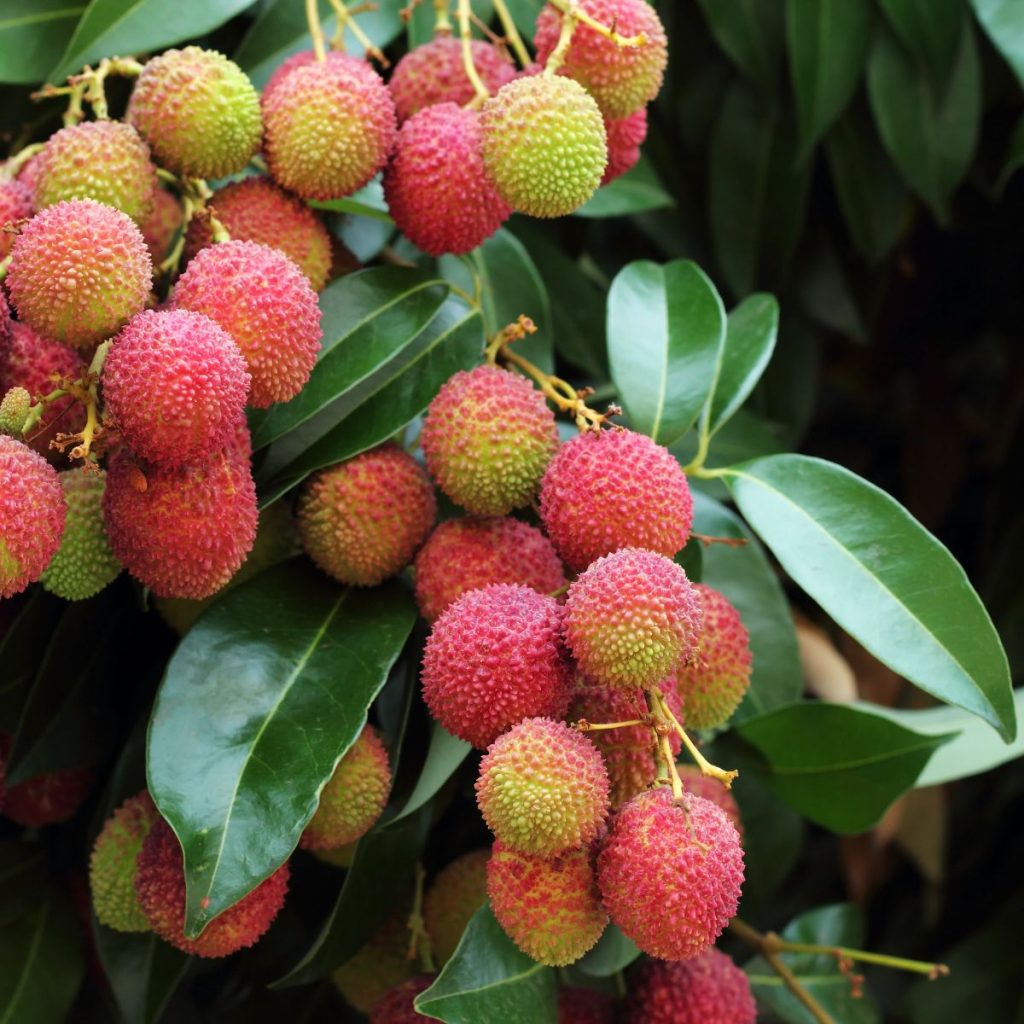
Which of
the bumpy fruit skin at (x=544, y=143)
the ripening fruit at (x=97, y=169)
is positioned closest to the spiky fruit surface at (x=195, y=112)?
the ripening fruit at (x=97, y=169)

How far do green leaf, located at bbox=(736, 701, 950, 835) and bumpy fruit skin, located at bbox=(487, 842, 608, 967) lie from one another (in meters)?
0.27

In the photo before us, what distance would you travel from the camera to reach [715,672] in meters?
0.75

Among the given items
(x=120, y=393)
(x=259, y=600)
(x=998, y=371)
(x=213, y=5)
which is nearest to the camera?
(x=120, y=393)

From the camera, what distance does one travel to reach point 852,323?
128 centimetres

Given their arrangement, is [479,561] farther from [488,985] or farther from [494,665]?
[488,985]

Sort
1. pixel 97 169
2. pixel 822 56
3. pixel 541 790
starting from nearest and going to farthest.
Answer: pixel 541 790, pixel 97 169, pixel 822 56

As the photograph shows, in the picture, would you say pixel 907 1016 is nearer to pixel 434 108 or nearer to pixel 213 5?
pixel 434 108

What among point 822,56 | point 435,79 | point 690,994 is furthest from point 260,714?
point 822,56

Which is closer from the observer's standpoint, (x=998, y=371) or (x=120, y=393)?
(x=120, y=393)

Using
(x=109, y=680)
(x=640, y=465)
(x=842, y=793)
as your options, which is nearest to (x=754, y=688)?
(x=842, y=793)

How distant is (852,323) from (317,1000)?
31.4 inches

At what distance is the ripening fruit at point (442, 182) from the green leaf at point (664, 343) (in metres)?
0.12

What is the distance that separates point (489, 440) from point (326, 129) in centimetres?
21

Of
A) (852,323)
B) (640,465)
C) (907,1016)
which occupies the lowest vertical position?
(907,1016)
